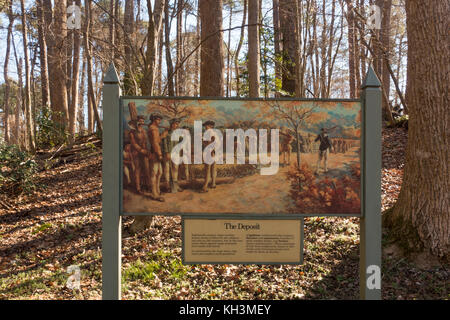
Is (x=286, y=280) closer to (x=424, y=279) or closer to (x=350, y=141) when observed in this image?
(x=424, y=279)

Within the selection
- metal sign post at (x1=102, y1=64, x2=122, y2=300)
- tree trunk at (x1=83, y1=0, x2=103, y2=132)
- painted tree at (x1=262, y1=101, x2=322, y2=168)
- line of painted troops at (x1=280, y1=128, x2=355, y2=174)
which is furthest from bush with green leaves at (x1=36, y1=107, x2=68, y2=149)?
line of painted troops at (x1=280, y1=128, x2=355, y2=174)

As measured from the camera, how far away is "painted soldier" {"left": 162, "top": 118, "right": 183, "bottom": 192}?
143 inches

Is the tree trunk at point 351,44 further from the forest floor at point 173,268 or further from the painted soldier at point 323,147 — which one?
the painted soldier at point 323,147

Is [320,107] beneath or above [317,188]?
above

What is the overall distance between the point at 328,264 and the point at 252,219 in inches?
88.4

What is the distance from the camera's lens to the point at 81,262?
571cm

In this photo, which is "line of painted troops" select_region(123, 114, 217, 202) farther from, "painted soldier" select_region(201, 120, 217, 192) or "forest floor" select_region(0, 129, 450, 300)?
"forest floor" select_region(0, 129, 450, 300)

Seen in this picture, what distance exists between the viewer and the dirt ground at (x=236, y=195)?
3.65m

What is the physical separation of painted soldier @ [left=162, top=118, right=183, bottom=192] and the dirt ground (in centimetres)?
7

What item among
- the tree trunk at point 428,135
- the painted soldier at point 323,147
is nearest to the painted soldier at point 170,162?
the painted soldier at point 323,147

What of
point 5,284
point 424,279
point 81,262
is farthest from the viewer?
point 81,262

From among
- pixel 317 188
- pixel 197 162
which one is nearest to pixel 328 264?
pixel 317 188

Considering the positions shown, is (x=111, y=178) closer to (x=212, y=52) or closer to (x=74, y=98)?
(x=212, y=52)

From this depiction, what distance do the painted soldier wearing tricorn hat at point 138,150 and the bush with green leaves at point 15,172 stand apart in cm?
690
